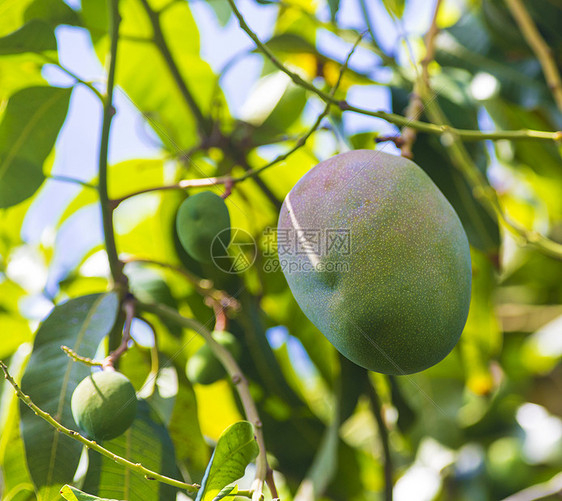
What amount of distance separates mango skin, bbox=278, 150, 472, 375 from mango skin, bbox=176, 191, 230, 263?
102 millimetres

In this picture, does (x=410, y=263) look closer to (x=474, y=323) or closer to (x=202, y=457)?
(x=202, y=457)

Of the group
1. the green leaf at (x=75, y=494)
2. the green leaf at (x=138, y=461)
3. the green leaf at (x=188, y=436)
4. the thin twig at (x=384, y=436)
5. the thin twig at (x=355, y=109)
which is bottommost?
the thin twig at (x=384, y=436)

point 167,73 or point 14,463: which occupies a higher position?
point 167,73

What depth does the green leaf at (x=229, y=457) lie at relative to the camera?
0.59m

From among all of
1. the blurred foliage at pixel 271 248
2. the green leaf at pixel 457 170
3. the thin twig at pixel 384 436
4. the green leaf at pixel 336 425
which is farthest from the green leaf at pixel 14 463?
the green leaf at pixel 457 170

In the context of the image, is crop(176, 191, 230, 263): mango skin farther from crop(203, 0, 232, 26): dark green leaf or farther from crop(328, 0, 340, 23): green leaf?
crop(203, 0, 232, 26): dark green leaf

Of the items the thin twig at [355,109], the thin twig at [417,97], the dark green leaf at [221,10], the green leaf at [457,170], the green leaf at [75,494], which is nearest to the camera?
the green leaf at [75,494]

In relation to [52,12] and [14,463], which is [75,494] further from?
[52,12]

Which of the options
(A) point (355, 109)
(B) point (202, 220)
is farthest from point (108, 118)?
(A) point (355, 109)

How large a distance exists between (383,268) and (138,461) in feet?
1.26

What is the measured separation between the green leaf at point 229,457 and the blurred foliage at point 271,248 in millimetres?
188

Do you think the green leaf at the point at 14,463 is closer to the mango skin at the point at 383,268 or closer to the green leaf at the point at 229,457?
the green leaf at the point at 229,457

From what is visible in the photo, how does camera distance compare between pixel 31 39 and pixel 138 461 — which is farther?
pixel 31 39

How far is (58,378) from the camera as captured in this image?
28.9 inches
